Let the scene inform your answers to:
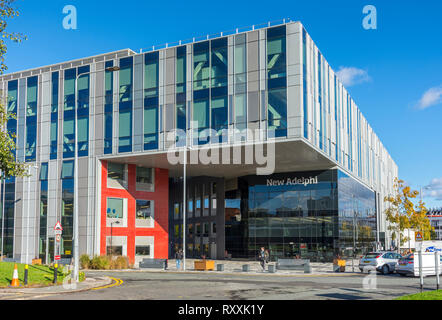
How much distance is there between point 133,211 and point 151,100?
11494 mm

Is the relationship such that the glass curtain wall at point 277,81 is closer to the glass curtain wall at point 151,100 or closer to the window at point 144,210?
the glass curtain wall at point 151,100

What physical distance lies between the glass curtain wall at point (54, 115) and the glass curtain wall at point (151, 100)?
10170 millimetres

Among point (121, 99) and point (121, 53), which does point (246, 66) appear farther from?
point (121, 53)

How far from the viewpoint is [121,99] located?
151 ft

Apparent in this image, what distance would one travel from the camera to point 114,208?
47.0 meters

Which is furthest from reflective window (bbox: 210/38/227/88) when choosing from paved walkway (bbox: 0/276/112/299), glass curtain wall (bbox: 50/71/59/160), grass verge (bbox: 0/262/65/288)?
paved walkway (bbox: 0/276/112/299)

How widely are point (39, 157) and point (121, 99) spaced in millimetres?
10985

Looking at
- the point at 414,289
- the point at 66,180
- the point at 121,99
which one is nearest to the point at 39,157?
the point at 66,180

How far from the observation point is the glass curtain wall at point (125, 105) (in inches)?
1784

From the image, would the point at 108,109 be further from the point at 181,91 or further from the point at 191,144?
the point at 191,144

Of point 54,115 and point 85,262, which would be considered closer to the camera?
point 85,262

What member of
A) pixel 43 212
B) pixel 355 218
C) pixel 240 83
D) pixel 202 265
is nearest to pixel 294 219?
pixel 355 218

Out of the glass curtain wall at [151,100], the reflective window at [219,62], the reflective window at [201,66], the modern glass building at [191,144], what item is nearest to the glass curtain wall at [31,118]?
the modern glass building at [191,144]

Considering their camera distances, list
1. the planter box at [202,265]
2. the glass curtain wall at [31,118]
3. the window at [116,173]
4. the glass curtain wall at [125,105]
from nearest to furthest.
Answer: the planter box at [202,265], the glass curtain wall at [125,105], the window at [116,173], the glass curtain wall at [31,118]
